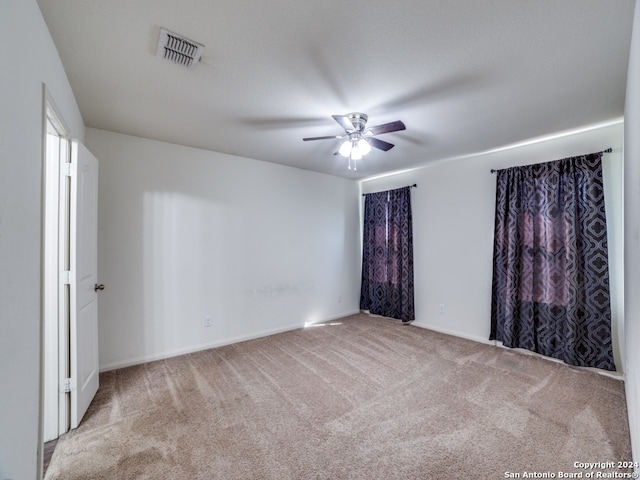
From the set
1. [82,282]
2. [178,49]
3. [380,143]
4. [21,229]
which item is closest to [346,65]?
[380,143]

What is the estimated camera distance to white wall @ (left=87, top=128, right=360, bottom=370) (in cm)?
288

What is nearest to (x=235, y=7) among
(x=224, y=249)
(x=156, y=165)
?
(x=156, y=165)

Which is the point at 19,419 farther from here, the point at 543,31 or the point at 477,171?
the point at 477,171

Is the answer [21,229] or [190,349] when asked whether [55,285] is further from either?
[190,349]

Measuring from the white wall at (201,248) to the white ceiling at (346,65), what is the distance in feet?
1.82

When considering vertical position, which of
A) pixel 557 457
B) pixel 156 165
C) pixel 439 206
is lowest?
pixel 557 457

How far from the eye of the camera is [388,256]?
4.63m

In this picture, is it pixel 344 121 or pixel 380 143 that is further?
pixel 380 143

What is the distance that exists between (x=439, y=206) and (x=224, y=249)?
10.2 ft

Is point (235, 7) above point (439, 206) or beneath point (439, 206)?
above

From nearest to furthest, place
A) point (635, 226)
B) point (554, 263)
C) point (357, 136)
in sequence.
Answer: point (635, 226), point (357, 136), point (554, 263)

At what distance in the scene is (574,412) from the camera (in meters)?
2.11

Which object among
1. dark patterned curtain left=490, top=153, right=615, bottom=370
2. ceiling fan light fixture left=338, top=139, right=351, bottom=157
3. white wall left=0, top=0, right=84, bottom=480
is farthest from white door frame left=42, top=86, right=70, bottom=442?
dark patterned curtain left=490, top=153, right=615, bottom=370

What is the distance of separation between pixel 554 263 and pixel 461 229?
3.58 ft
